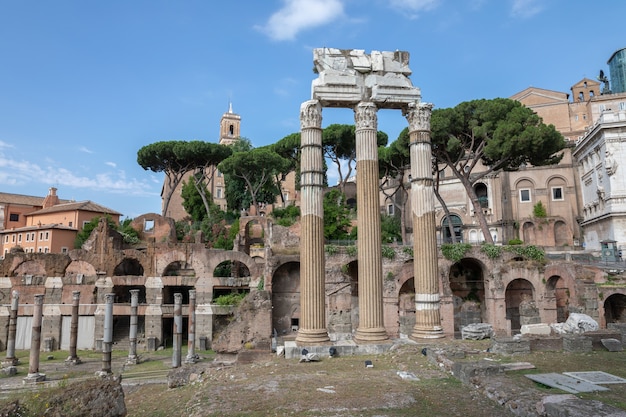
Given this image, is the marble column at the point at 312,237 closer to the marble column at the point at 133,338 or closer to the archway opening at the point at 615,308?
the marble column at the point at 133,338


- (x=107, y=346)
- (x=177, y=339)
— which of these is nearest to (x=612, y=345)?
(x=177, y=339)

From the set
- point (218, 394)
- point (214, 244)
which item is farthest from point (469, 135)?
point (218, 394)

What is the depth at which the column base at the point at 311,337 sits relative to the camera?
9.96 meters

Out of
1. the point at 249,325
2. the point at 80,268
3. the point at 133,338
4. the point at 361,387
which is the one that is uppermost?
the point at 80,268

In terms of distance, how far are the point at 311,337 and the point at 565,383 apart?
5.11 meters

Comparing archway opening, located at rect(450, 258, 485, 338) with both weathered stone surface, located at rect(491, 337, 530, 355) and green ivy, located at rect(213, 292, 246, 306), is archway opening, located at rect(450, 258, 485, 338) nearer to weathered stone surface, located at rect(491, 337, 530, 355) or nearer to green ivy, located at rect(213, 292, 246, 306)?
green ivy, located at rect(213, 292, 246, 306)

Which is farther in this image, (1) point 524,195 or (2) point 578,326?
(1) point 524,195

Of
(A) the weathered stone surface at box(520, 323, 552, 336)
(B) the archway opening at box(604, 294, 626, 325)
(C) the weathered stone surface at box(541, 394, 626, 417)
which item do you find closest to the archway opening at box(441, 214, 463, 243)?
(B) the archway opening at box(604, 294, 626, 325)

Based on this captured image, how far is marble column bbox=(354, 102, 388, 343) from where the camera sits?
33.7 ft

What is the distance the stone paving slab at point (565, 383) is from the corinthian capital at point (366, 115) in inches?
248

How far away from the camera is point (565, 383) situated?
620 cm

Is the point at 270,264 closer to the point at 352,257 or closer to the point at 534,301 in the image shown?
the point at 352,257

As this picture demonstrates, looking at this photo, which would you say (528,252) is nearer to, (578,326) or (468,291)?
(468,291)

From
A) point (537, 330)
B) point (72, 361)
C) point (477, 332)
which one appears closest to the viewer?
point (537, 330)
